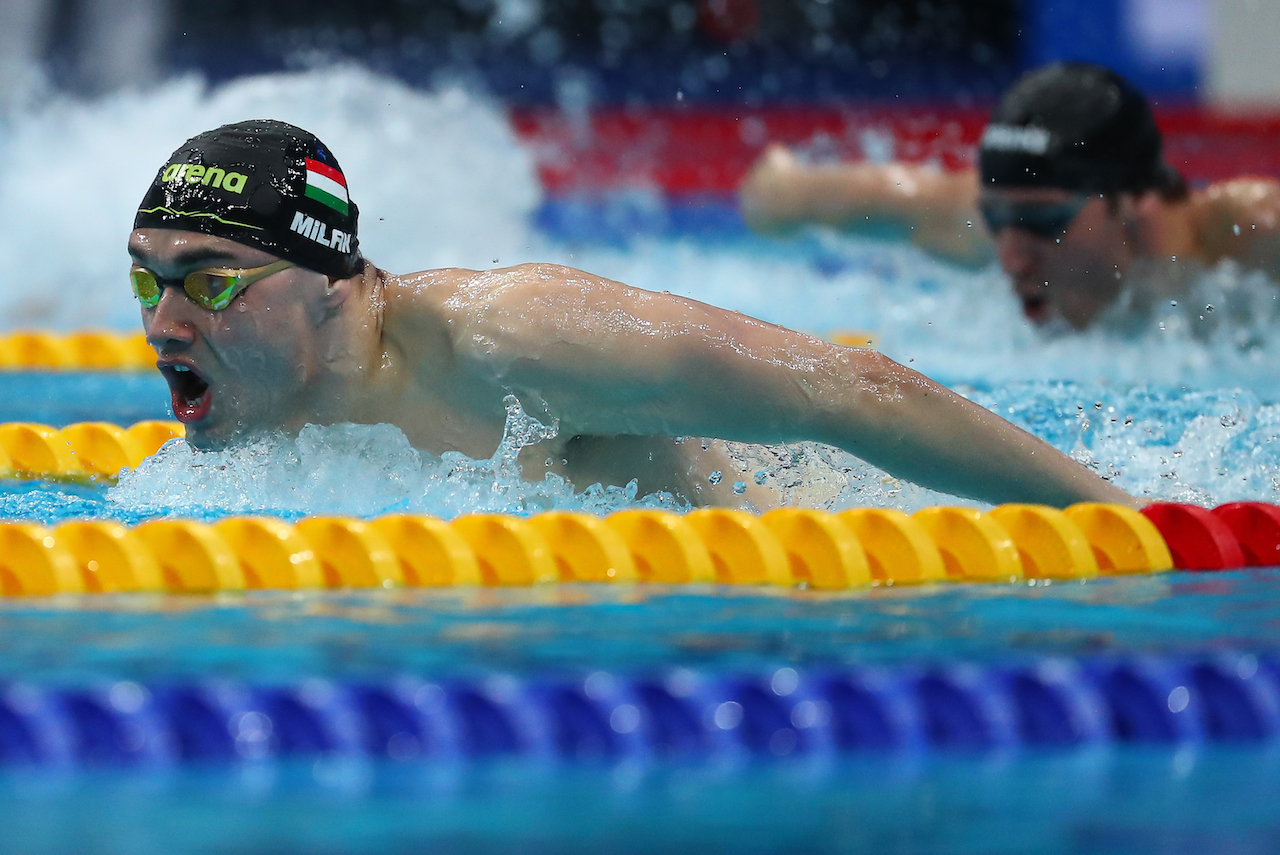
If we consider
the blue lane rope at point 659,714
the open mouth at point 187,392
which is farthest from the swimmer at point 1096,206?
the blue lane rope at point 659,714

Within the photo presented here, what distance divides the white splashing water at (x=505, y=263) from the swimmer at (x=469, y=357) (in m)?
0.10

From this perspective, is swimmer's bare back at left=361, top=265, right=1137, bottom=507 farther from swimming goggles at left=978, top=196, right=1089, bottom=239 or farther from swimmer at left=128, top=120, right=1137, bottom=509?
swimming goggles at left=978, top=196, right=1089, bottom=239

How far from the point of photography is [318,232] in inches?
110

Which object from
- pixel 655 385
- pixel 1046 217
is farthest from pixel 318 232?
pixel 1046 217

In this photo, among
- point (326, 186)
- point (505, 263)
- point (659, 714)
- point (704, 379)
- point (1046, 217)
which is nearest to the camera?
point (659, 714)

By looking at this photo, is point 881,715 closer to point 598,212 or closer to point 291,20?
point 598,212

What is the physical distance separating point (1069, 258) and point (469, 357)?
2.71m

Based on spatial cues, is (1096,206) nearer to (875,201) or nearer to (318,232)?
(875,201)

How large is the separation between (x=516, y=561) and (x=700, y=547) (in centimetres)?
29

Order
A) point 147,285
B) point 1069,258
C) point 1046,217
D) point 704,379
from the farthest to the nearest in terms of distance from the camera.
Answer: point 1069,258
point 1046,217
point 147,285
point 704,379

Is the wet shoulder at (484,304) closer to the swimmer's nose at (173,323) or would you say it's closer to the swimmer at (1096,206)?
the swimmer's nose at (173,323)

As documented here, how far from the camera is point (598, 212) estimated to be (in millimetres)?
9758

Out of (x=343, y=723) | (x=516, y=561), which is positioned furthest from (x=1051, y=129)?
(x=343, y=723)

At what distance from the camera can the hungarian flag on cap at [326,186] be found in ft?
9.36
